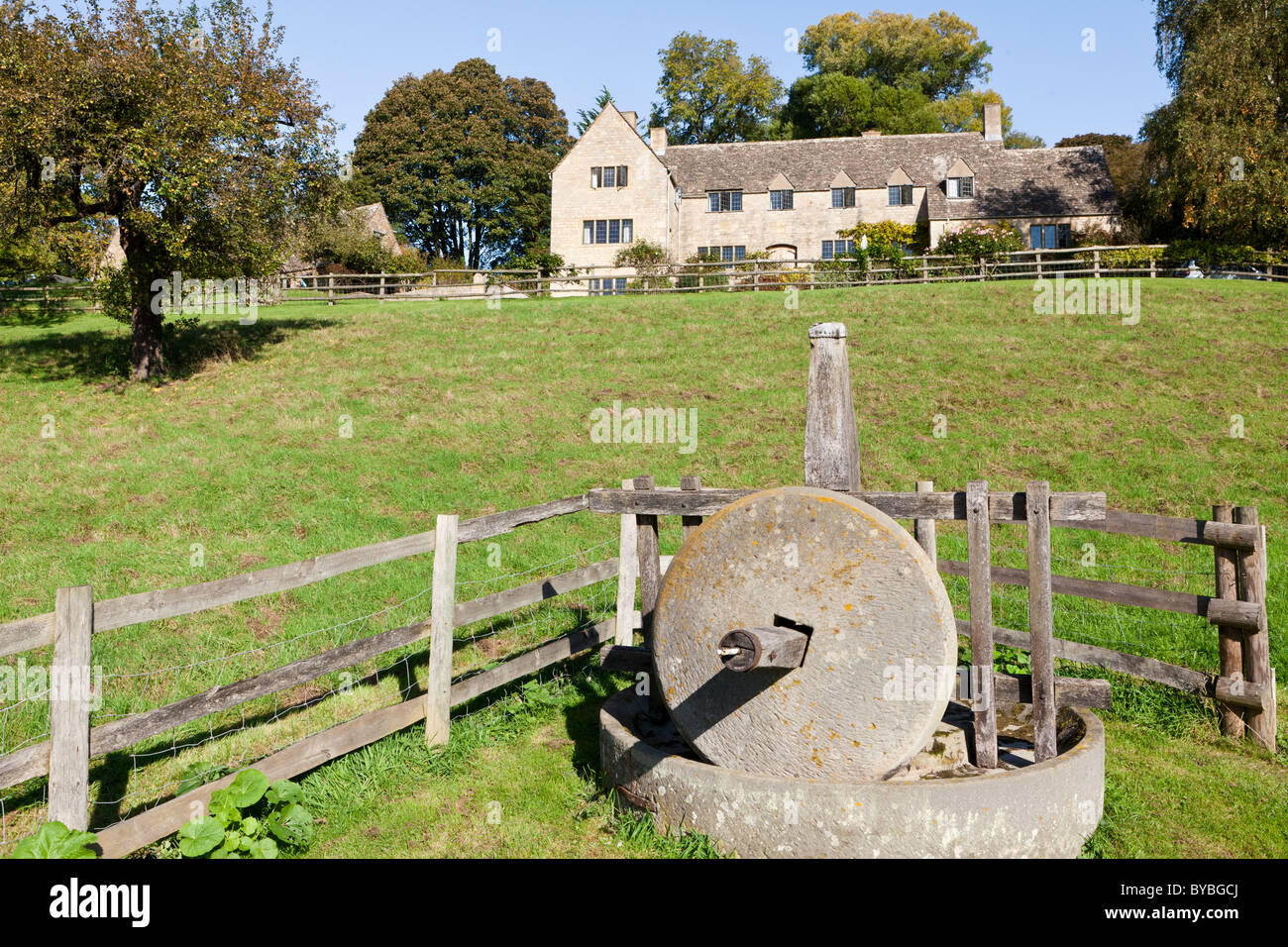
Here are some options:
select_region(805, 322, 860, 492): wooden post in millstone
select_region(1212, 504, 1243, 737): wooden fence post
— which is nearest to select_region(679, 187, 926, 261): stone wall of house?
select_region(1212, 504, 1243, 737): wooden fence post

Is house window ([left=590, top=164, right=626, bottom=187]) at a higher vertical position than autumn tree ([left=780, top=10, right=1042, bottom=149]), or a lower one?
lower

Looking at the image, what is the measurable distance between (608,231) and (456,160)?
19.0 metres

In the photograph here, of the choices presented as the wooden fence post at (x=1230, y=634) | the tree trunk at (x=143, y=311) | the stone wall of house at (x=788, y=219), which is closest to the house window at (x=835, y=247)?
the stone wall of house at (x=788, y=219)

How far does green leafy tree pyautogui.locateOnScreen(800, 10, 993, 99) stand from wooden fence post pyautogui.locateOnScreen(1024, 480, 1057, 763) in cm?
6723

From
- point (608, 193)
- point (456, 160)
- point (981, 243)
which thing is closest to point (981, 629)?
point (981, 243)

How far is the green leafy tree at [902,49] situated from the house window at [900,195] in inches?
832

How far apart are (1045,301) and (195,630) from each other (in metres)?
24.5

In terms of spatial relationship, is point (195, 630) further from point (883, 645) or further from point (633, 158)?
point (633, 158)

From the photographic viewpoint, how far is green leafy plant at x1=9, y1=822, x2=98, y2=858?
3934mm

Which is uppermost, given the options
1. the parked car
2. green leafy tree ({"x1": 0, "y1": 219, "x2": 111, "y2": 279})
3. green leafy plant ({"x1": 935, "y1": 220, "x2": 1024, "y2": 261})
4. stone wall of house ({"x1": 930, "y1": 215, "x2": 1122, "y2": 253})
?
stone wall of house ({"x1": 930, "y1": 215, "x2": 1122, "y2": 253})

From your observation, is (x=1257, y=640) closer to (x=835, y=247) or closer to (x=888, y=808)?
(x=888, y=808)

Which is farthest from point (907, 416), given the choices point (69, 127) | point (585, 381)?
point (69, 127)

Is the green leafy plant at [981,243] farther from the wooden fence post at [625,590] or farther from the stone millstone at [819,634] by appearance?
the stone millstone at [819,634]

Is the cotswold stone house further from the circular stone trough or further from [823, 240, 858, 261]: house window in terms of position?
the circular stone trough
